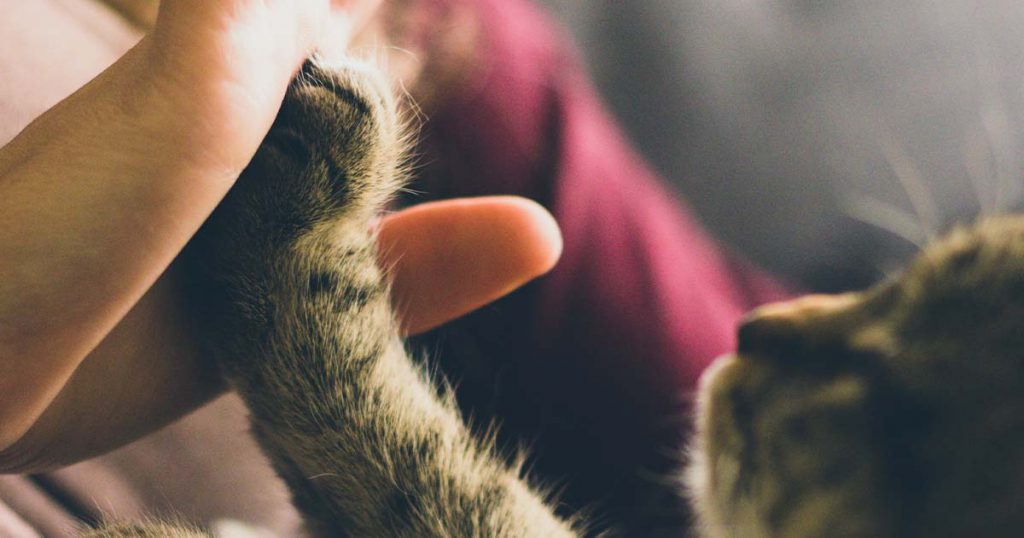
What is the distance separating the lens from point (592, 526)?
1.51ft

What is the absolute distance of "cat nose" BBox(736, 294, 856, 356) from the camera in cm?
35

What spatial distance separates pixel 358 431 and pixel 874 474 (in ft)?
0.71

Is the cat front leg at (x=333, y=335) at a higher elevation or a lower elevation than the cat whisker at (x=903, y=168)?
lower

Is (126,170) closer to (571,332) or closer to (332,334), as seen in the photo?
(332,334)

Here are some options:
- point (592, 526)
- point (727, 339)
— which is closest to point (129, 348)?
point (592, 526)

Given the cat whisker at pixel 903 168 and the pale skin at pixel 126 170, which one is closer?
the pale skin at pixel 126 170

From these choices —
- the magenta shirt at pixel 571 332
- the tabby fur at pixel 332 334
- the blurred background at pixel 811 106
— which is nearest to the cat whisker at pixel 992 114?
the blurred background at pixel 811 106

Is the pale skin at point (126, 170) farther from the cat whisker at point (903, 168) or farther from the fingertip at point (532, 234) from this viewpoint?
the cat whisker at point (903, 168)

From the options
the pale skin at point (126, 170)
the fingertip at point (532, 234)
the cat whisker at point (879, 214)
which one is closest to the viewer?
the pale skin at point (126, 170)

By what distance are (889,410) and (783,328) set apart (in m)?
0.07

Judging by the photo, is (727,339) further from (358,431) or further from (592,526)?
(358,431)

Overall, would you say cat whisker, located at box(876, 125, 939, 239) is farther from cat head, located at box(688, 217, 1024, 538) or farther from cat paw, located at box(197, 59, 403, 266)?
cat paw, located at box(197, 59, 403, 266)

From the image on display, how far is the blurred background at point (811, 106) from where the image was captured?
2.05 ft

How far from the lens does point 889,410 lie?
291 millimetres
